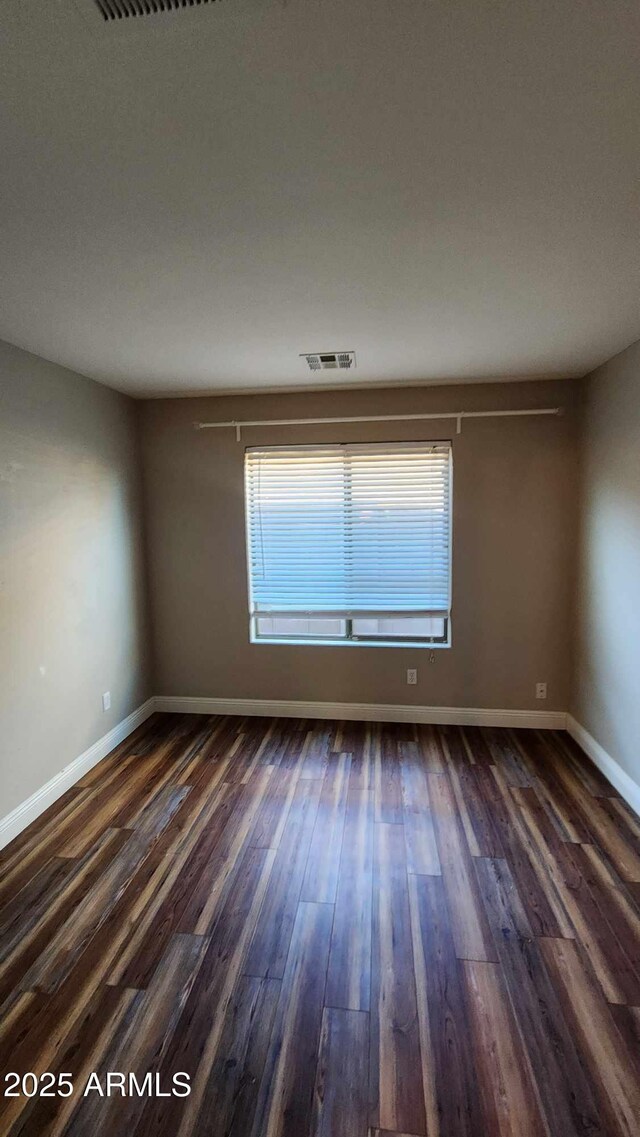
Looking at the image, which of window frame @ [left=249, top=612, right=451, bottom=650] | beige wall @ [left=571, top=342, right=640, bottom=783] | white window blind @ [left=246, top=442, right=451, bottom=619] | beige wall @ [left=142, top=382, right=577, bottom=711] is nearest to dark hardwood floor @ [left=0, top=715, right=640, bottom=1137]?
beige wall @ [left=571, top=342, right=640, bottom=783]

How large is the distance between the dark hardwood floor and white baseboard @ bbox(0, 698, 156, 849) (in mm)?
73

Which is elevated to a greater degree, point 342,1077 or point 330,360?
point 330,360

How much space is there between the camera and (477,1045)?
1.38 m

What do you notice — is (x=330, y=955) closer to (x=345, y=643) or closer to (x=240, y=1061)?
(x=240, y=1061)

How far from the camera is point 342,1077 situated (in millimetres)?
1307

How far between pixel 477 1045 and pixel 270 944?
0.72m

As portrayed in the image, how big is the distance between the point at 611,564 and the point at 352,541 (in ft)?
5.32

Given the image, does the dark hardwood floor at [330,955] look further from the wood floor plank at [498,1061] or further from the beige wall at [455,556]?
Answer: the beige wall at [455,556]

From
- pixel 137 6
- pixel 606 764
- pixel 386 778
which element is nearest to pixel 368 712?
pixel 386 778

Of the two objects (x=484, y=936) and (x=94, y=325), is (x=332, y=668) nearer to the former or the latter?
(x=484, y=936)

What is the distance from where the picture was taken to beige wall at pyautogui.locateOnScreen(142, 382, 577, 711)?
3221 millimetres

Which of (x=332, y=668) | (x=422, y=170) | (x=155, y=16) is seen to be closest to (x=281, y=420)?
(x=332, y=668)

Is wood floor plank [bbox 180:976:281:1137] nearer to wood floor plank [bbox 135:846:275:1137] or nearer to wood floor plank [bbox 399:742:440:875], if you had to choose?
wood floor plank [bbox 135:846:275:1137]

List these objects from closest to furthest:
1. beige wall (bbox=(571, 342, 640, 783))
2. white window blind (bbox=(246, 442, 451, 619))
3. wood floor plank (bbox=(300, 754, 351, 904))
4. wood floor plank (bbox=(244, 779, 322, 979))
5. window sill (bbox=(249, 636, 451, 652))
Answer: wood floor plank (bbox=(244, 779, 322, 979)) → wood floor plank (bbox=(300, 754, 351, 904)) → beige wall (bbox=(571, 342, 640, 783)) → white window blind (bbox=(246, 442, 451, 619)) → window sill (bbox=(249, 636, 451, 652))
